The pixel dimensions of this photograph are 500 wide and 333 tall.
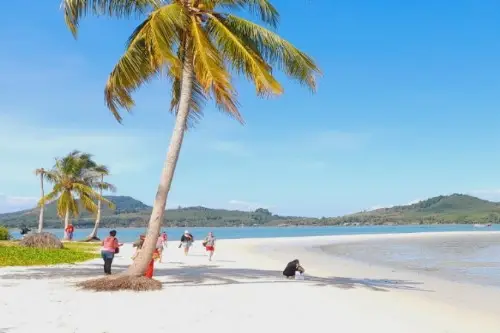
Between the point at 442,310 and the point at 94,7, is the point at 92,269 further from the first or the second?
the point at 442,310

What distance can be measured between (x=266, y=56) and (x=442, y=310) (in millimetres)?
8189

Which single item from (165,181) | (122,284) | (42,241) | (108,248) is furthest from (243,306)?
(42,241)

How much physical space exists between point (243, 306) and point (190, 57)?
22.9 feet

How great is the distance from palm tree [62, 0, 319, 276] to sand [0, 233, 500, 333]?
220 cm

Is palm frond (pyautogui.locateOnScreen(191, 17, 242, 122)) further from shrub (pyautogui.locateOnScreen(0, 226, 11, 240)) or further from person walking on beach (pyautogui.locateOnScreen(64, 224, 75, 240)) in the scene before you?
person walking on beach (pyautogui.locateOnScreen(64, 224, 75, 240))

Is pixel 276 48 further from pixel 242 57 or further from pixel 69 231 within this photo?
pixel 69 231

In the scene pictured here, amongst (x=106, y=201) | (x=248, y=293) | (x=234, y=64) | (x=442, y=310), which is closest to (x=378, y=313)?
(x=442, y=310)

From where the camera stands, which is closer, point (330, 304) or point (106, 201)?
point (330, 304)

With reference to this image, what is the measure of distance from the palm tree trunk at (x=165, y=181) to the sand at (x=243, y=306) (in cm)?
104

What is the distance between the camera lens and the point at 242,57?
13906 mm

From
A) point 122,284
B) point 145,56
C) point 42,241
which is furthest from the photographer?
point 42,241

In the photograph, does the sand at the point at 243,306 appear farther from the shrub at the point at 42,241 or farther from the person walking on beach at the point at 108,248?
the shrub at the point at 42,241

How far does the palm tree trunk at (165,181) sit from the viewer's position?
13.4 metres

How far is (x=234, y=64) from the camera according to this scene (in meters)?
14.4
